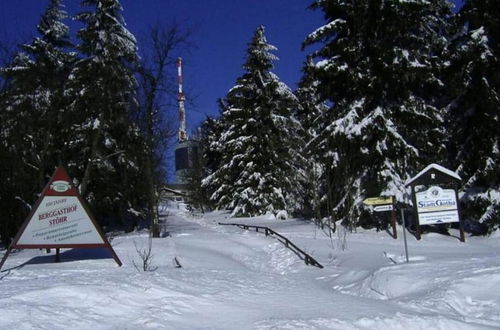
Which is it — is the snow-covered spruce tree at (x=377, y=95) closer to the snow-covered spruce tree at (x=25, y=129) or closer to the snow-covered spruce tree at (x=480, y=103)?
the snow-covered spruce tree at (x=480, y=103)

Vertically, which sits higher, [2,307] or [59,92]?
[59,92]

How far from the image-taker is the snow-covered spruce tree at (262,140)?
36531 millimetres

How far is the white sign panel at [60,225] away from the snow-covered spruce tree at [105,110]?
1110cm

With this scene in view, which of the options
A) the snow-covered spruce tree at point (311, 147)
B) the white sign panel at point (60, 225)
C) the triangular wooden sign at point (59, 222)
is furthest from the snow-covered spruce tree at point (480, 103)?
the white sign panel at point (60, 225)

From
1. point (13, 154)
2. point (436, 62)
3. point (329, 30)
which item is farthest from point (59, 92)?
point (436, 62)

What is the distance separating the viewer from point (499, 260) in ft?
35.2

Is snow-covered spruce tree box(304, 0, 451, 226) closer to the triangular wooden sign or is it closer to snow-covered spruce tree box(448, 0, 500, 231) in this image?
snow-covered spruce tree box(448, 0, 500, 231)

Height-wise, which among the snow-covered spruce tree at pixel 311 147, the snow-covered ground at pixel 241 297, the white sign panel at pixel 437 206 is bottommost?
the snow-covered ground at pixel 241 297

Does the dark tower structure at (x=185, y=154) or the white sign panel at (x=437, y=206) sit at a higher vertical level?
the dark tower structure at (x=185, y=154)

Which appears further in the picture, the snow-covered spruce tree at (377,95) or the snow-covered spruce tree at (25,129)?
the snow-covered spruce tree at (377,95)

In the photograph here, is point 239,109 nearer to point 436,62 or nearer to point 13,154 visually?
point 436,62

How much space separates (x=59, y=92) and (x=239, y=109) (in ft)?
61.1

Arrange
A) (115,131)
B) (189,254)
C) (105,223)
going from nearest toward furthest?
(189,254), (115,131), (105,223)

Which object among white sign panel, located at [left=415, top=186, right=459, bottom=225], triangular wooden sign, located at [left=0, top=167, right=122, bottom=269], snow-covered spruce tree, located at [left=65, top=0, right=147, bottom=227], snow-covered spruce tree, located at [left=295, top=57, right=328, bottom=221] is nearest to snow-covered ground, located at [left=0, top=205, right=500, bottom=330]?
triangular wooden sign, located at [left=0, top=167, right=122, bottom=269]
